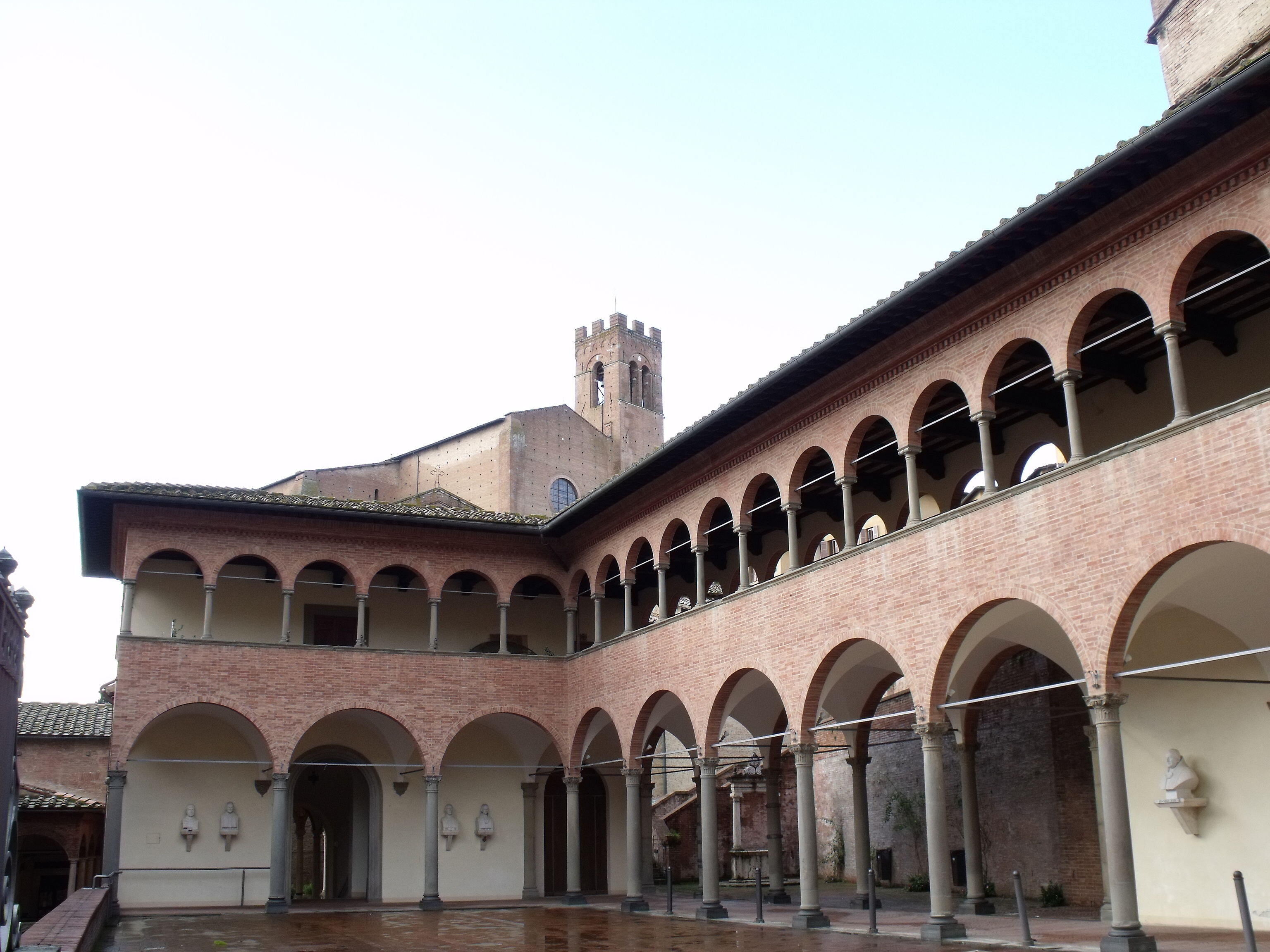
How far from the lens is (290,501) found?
21734mm

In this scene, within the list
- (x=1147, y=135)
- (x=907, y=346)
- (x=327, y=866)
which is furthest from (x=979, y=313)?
(x=327, y=866)

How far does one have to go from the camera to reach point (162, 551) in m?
21.9

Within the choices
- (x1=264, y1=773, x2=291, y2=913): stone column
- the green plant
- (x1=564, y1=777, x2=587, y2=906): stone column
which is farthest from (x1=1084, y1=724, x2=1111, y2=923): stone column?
(x1=264, y1=773, x2=291, y2=913): stone column

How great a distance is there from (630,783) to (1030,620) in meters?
8.10

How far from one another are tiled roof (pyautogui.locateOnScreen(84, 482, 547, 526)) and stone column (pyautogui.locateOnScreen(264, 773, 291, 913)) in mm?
4475

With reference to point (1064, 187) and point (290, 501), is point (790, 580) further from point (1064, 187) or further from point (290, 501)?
point (290, 501)

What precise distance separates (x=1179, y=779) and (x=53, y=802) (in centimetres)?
2028

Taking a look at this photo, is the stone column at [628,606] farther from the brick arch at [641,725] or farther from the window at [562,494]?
the window at [562,494]

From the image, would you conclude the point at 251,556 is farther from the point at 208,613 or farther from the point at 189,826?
the point at 189,826

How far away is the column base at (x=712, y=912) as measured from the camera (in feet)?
57.7

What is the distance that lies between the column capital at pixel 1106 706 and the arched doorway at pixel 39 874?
21.3 meters

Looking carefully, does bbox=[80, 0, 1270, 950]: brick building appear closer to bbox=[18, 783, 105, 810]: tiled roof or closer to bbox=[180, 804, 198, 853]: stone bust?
bbox=[180, 804, 198, 853]: stone bust

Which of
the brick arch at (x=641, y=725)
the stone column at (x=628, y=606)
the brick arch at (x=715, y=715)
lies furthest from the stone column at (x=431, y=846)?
the brick arch at (x=715, y=715)

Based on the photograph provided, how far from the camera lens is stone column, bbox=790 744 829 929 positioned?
15641mm
